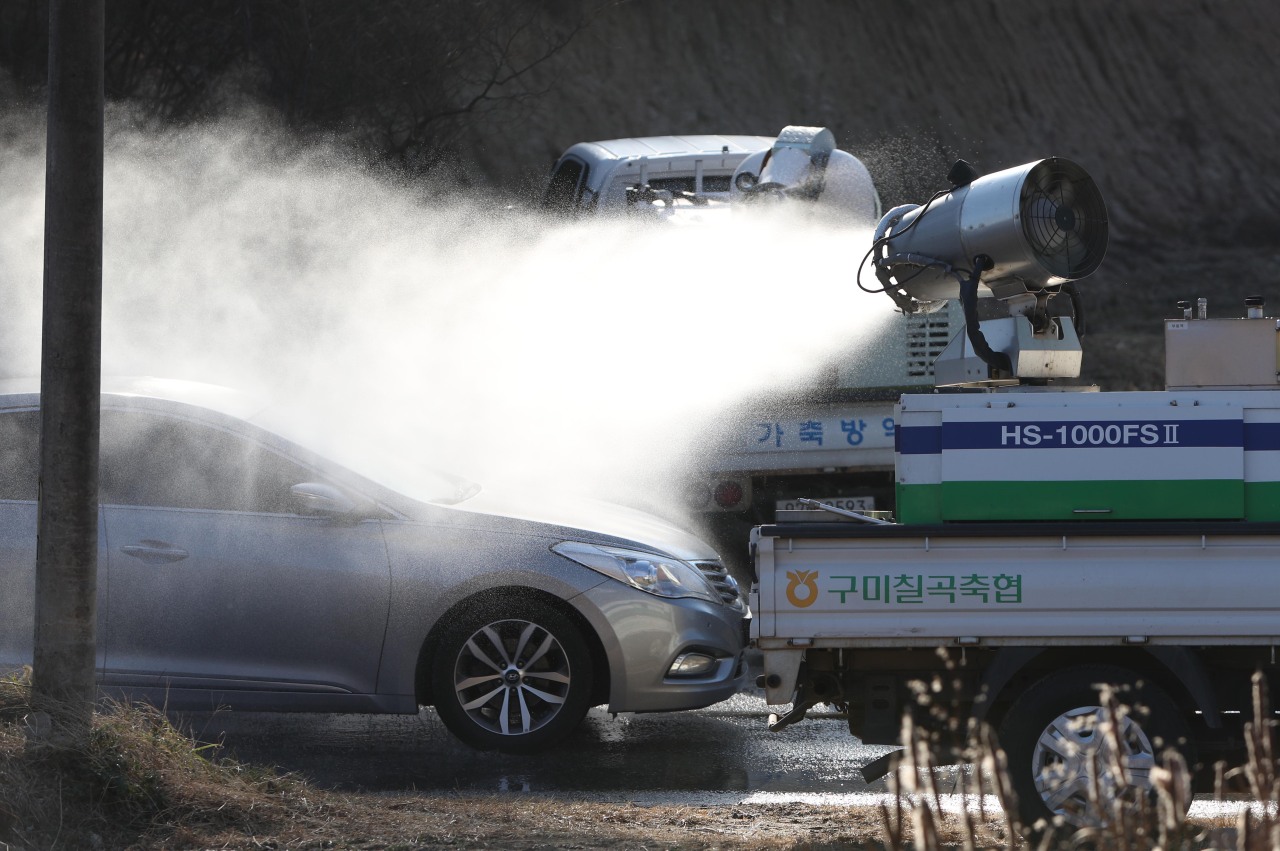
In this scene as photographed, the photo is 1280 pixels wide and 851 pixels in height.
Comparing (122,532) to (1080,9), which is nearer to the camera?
(122,532)

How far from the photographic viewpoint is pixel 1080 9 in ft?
125

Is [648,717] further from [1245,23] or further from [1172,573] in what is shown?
[1245,23]

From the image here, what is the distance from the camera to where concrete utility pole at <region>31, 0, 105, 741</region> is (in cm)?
546

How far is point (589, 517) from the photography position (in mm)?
7402

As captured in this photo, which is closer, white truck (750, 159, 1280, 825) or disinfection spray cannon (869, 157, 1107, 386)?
white truck (750, 159, 1280, 825)

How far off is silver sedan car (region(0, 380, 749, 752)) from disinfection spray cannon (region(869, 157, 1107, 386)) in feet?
6.08

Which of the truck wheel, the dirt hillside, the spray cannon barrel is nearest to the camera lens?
the truck wheel

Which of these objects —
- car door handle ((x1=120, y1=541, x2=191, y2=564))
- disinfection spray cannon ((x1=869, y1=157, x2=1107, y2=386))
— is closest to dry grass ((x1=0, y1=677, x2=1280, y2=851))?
car door handle ((x1=120, y1=541, x2=191, y2=564))

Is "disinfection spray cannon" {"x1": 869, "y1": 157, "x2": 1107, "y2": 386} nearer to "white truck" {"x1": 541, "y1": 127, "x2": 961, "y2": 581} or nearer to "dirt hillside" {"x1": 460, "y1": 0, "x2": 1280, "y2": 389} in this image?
"white truck" {"x1": 541, "y1": 127, "x2": 961, "y2": 581}

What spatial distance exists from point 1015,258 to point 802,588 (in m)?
1.55

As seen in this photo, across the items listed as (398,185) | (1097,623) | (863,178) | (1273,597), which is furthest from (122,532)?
(398,185)

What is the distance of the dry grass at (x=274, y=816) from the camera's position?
5008 mm

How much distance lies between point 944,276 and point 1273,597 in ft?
5.75

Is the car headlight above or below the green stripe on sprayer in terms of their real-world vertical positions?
below
